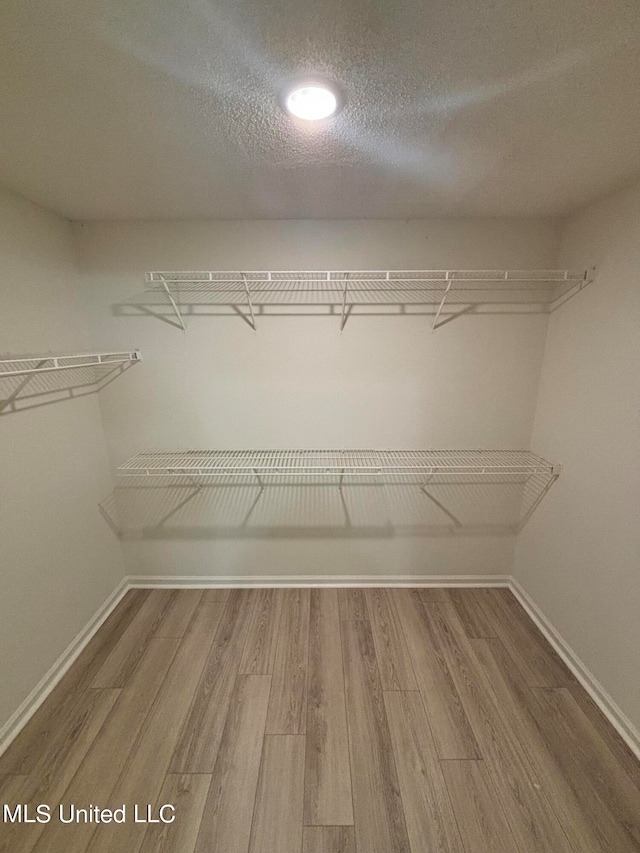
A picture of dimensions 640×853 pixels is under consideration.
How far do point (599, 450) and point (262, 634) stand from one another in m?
1.89

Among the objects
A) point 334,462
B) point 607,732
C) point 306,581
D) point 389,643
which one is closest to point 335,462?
point 334,462

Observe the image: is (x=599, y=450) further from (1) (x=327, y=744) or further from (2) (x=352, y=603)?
(1) (x=327, y=744)

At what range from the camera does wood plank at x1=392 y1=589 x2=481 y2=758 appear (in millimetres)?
1326

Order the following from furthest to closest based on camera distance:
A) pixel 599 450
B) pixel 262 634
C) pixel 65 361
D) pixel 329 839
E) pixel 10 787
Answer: pixel 262 634 < pixel 65 361 < pixel 599 450 < pixel 10 787 < pixel 329 839

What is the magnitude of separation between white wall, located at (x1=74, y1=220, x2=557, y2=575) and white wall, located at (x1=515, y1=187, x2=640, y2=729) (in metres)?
0.19

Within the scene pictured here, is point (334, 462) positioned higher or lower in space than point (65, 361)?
lower

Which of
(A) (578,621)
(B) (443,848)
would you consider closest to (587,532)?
(A) (578,621)

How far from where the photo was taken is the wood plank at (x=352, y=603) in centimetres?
194

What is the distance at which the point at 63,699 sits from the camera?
149 centimetres

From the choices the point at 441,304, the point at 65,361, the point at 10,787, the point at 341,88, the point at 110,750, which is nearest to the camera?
the point at 341,88

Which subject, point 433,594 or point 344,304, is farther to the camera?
point 433,594

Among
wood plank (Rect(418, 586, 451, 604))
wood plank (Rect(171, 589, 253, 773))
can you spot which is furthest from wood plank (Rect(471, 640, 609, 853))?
wood plank (Rect(171, 589, 253, 773))

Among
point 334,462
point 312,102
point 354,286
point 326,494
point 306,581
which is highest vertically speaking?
point 312,102

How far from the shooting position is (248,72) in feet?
2.47
